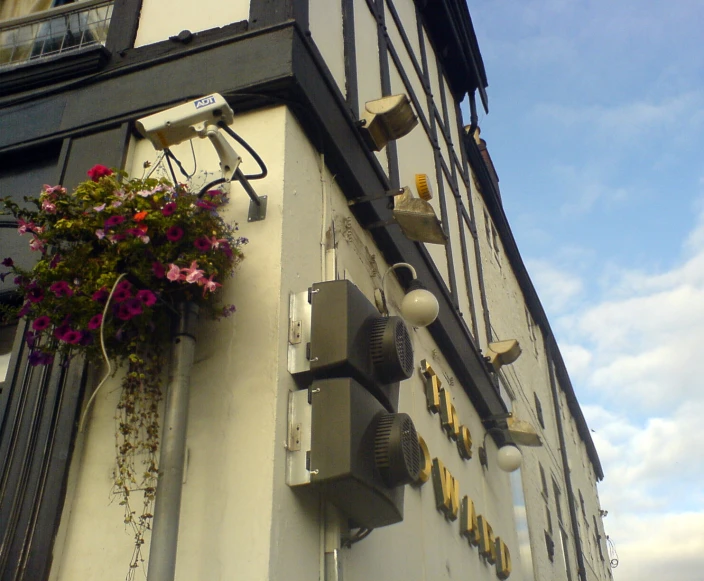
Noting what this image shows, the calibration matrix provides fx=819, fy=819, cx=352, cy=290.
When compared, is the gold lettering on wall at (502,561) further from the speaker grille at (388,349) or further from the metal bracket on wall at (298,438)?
the metal bracket on wall at (298,438)

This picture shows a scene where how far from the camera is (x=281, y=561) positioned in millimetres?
3266

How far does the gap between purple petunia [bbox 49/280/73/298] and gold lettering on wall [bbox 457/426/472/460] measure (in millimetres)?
4330

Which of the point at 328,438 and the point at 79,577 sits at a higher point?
the point at 328,438

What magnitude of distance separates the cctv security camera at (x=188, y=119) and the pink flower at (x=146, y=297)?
2.68ft

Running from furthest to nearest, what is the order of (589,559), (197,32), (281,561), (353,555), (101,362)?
1. (589,559)
2. (197,32)
3. (353,555)
4. (101,362)
5. (281,561)

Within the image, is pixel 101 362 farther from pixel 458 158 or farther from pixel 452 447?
pixel 458 158

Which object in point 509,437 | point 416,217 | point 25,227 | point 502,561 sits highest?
point 416,217

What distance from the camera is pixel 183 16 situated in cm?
513

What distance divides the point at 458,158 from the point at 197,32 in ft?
20.0

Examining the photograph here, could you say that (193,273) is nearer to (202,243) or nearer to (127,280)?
(202,243)

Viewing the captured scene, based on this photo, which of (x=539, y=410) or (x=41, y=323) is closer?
(x=41, y=323)

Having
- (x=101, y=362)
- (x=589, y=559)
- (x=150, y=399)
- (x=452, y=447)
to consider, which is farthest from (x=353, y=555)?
(x=589, y=559)

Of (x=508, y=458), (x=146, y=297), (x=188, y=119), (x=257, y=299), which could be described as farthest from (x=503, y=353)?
(x=146, y=297)

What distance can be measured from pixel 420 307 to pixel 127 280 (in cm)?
223
